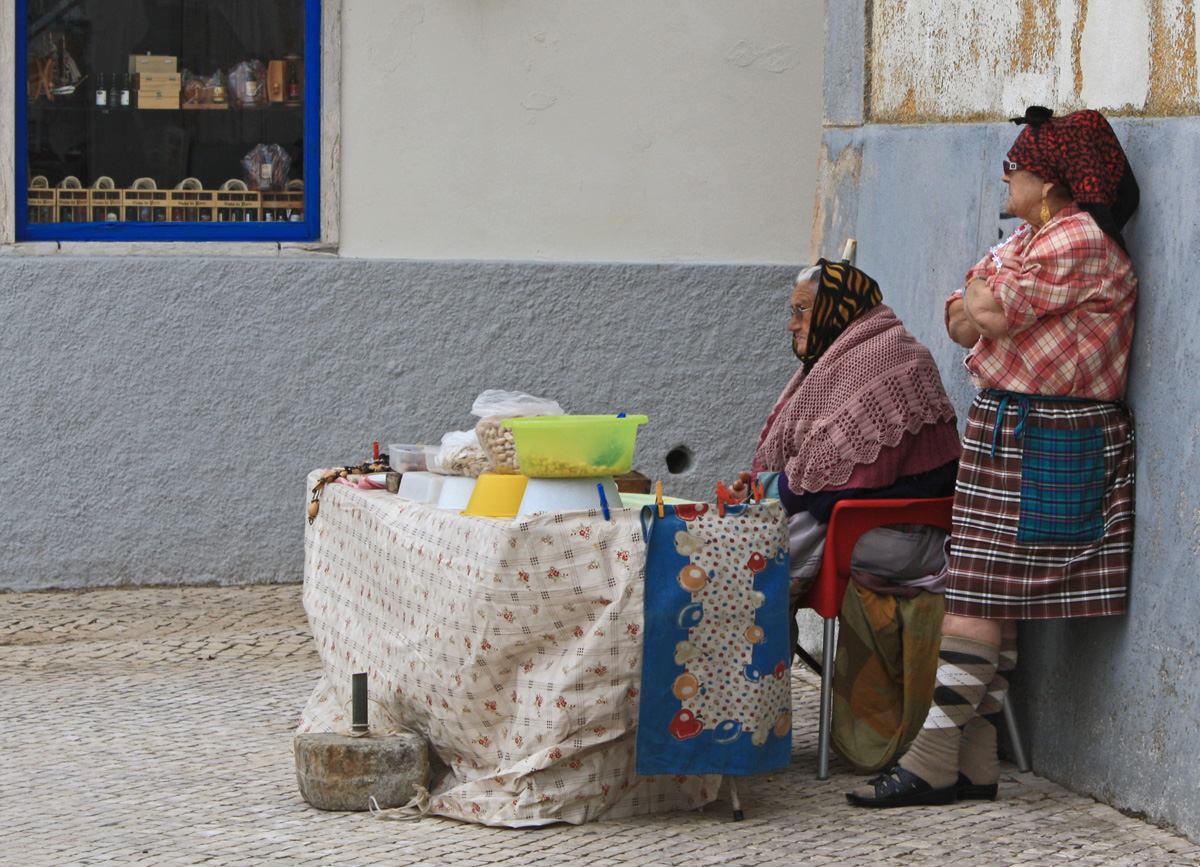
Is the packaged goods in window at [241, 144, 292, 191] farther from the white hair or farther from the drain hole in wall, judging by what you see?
the white hair

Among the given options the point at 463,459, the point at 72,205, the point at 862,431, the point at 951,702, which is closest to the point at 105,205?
the point at 72,205

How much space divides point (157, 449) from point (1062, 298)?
175 inches

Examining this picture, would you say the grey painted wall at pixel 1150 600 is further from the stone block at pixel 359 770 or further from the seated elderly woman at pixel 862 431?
the stone block at pixel 359 770

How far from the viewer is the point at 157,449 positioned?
7051 millimetres

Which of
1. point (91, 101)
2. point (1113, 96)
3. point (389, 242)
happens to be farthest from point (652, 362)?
point (1113, 96)

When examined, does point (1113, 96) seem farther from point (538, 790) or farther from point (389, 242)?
point (389, 242)

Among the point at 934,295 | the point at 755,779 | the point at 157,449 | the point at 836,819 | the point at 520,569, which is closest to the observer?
the point at 520,569

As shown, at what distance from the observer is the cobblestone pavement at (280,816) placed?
12.6 ft

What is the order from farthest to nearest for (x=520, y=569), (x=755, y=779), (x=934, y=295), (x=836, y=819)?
(x=934, y=295) → (x=755, y=779) → (x=836, y=819) → (x=520, y=569)

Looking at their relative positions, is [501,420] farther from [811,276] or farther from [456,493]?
[811,276]

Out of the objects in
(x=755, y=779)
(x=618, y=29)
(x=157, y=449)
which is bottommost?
(x=755, y=779)

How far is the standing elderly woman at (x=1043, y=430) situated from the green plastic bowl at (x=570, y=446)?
972 mm

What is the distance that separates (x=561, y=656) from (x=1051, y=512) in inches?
52.8

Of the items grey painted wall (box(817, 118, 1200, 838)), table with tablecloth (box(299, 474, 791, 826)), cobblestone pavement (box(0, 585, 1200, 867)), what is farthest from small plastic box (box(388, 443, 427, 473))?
grey painted wall (box(817, 118, 1200, 838))
